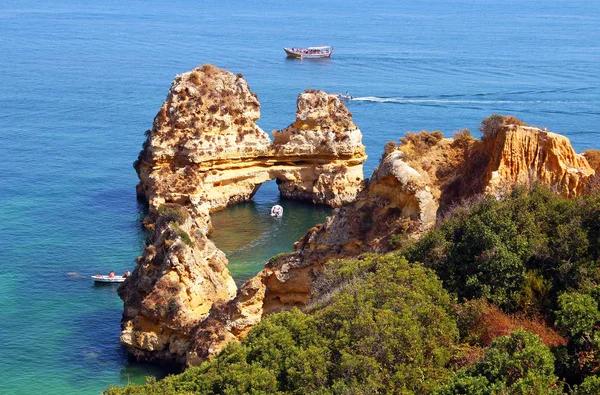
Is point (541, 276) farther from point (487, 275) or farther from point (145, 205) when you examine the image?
point (145, 205)

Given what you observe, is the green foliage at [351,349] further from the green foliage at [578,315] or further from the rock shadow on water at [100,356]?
the rock shadow on water at [100,356]

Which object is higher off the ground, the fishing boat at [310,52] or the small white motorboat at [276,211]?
the fishing boat at [310,52]

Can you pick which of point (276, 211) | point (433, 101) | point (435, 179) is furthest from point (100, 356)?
point (433, 101)

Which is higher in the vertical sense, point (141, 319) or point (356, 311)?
point (356, 311)

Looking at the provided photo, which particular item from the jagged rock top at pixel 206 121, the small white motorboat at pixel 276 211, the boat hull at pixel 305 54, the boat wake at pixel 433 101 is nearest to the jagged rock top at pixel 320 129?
the jagged rock top at pixel 206 121

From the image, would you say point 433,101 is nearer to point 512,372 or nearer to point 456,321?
point 456,321

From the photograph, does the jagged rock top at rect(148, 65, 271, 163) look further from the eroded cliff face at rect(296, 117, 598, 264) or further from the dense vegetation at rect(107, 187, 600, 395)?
the dense vegetation at rect(107, 187, 600, 395)

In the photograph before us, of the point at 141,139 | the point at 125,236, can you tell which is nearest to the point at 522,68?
the point at 141,139
